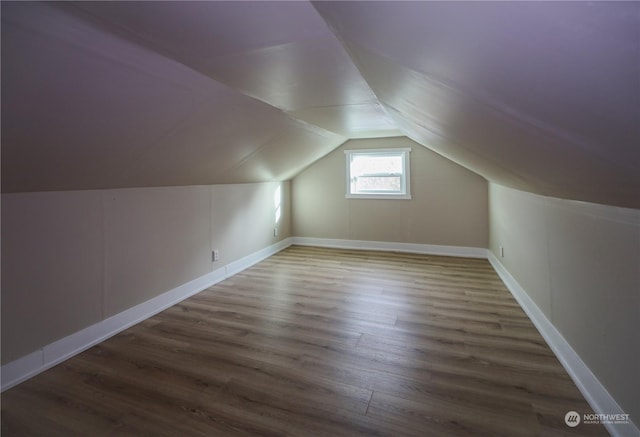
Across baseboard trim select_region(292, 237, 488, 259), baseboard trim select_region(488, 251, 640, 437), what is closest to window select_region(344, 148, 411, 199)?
baseboard trim select_region(292, 237, 488, 259)

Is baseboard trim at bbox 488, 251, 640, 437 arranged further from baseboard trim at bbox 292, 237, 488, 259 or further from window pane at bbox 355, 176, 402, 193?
window pane at bbox 355, 176, 402, 193

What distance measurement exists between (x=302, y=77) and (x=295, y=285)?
2.45 metres

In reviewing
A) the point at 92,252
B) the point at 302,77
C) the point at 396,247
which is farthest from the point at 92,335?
the point at 396,247

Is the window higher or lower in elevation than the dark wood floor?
higher

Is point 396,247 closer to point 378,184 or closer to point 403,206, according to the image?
point 403,206

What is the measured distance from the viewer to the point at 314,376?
6.63 feet

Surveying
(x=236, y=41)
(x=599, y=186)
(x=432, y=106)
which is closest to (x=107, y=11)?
(x=236, y=41)

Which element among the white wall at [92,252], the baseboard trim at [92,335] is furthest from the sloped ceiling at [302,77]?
the baseboard trim at [92,335]

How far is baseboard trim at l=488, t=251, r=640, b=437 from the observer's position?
1.50m

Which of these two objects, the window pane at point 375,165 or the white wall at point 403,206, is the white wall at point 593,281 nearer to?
the white wall at point 403,206

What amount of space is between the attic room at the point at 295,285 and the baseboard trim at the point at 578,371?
0.06 ft

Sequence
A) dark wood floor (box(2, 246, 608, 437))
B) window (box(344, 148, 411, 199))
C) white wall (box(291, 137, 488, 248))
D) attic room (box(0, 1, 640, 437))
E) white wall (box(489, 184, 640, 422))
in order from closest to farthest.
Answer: attic room (box(0, 1, 640, 437))
white wall (box(489, 184, 640, 422))
dark wood floor (box(2, 246, 608, 437))
white wall (box(291, 137, 488, 248))
window (box(344, 148, 411, 199))

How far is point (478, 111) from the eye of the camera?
51.8 inches

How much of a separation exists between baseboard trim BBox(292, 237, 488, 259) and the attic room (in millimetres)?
1239
